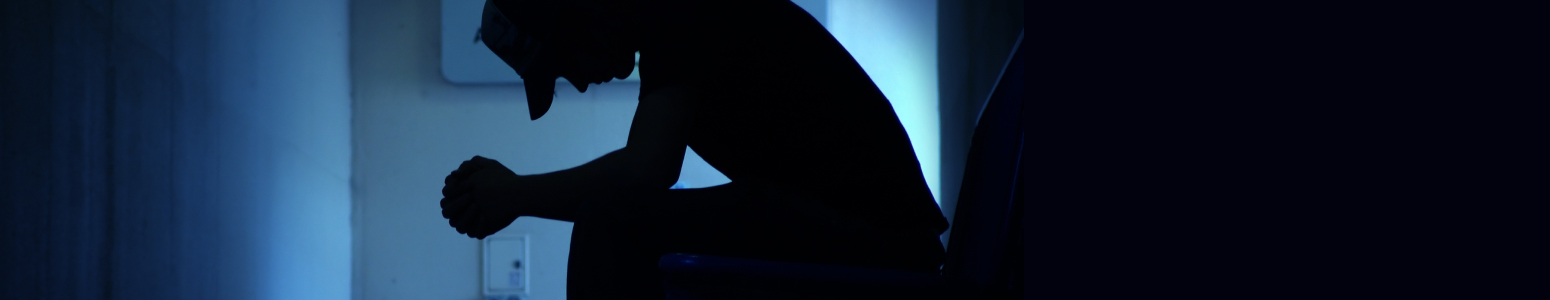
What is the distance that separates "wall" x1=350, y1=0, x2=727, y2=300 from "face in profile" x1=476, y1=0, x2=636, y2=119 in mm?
1504

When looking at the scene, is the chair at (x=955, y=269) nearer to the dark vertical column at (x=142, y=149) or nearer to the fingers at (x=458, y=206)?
the fingers at (x=458, y=206)

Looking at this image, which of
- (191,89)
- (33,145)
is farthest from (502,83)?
(33,145)

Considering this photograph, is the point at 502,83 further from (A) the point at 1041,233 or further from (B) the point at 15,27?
(A) the point at 1041,233

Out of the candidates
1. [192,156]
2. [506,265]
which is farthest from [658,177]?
[506,265]

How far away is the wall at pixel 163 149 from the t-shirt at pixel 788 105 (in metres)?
0.74

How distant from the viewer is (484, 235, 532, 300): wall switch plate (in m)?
2.37

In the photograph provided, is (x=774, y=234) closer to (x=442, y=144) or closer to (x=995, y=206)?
(x=995, y=206)

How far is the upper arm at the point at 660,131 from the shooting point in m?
0.81

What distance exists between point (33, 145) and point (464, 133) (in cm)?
144

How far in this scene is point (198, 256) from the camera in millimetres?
1420

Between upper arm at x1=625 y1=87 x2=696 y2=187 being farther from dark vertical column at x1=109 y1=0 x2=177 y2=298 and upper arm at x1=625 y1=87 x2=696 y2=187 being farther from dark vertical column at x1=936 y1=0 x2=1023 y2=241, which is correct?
dark vertical column at x1=109 y1=0 x2=177 y2=298

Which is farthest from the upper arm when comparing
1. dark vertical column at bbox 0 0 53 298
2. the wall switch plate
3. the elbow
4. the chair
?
the wall switch plate

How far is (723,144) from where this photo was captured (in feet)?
3.03

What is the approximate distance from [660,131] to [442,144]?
70.6 inches
